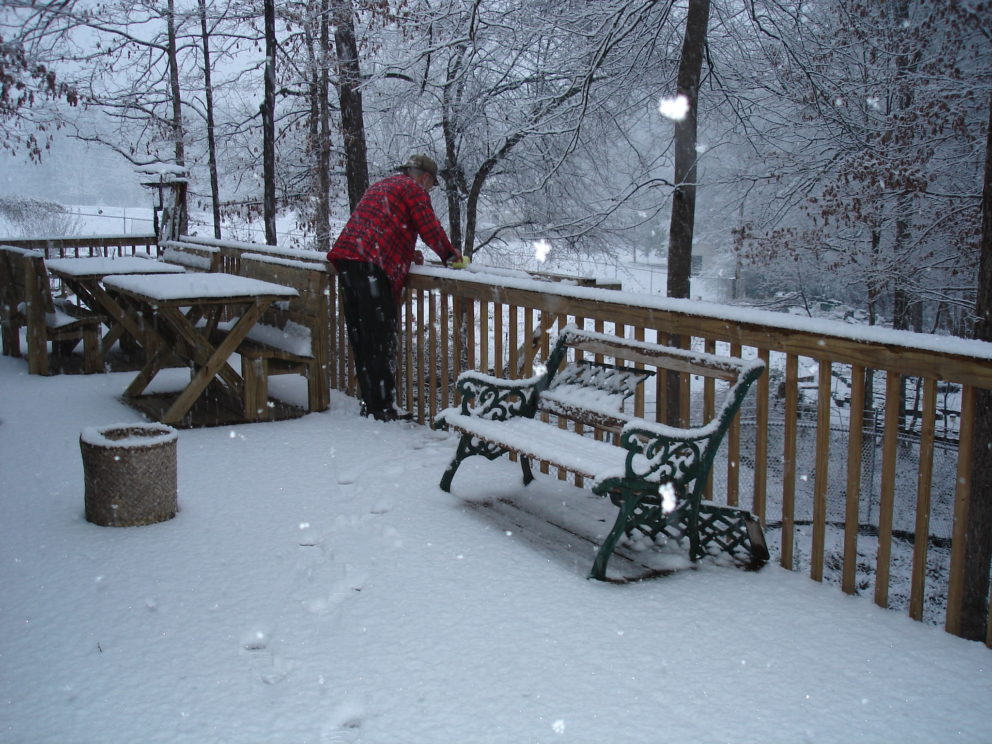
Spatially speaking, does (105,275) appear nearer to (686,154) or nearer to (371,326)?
(371,326)

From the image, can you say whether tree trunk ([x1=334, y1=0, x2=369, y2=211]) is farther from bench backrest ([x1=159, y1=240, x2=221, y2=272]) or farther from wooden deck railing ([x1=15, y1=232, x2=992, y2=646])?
wooden deck railing ([x1=15, y1=232, x2=992, y2=646])

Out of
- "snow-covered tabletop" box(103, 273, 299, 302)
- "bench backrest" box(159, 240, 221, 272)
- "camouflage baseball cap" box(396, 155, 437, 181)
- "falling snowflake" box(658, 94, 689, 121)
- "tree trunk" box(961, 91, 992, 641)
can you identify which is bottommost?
"tree trunk" box(961, 91, 992, 641)

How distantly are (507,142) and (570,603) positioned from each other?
37.8 feet

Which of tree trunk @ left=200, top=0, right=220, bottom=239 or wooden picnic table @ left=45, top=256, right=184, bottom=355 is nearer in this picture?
wooden picnic table @ left=45, top=256, right=184, bottom=355

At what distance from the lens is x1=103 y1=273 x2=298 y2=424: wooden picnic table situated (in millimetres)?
5684

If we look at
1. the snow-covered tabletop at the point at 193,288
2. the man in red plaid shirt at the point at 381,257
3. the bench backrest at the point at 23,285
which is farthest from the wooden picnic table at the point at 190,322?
the bench backrest at the point at 23,285

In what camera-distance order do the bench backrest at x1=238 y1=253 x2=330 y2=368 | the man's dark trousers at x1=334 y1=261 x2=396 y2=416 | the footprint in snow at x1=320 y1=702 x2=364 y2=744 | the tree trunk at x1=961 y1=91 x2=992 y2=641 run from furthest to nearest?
the tree trunk at x1=961 y1=91 x2=992 y2=641, the bench backrest at x1=238 y1=253 x2=330 y2=368, the man's dark trousers at x1=334 y1=261 x2=396 y2=416, the footprint in snow at x1=320 y1=702 x2=364 y2=744

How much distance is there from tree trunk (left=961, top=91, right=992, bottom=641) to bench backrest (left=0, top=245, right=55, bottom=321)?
24.2 feet

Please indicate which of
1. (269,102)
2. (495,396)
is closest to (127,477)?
(495,396)

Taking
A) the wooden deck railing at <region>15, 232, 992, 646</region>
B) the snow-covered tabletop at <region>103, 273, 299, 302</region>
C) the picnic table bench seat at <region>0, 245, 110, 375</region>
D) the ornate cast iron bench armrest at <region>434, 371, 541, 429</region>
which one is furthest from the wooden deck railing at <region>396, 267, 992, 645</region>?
the picnic table bench seat at <region>0, 245, 110, 375</region>

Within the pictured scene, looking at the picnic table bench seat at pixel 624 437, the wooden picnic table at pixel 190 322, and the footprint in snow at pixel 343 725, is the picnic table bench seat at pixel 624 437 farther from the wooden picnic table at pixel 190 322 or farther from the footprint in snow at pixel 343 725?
the wooden picnic table at pixel 190 322

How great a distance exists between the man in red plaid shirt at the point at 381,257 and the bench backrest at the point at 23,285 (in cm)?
299

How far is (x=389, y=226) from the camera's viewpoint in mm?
5867

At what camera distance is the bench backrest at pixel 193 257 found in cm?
798
